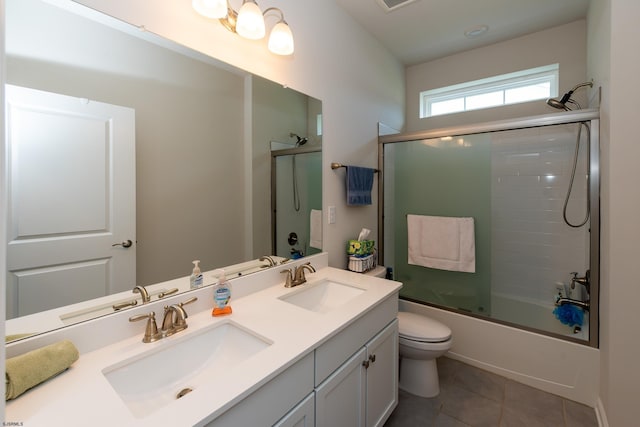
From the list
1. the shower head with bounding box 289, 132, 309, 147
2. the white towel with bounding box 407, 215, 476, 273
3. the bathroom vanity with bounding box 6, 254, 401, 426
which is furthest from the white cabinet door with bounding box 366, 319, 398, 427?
the shower head with bounding box 289, 132, 309, 147

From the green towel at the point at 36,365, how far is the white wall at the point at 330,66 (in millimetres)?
1040

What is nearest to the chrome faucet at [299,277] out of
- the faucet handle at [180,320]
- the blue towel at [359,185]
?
the faucet handle at [180,320]

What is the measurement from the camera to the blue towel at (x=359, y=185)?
199 cm

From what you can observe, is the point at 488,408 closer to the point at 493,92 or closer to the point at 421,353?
the point at 421,353

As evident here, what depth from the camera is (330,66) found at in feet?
6.09

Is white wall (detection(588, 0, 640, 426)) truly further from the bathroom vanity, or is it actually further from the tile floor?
the bathroom vanity

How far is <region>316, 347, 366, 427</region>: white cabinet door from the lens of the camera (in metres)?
0.97

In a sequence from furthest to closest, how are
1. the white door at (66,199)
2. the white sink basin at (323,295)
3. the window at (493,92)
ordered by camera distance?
the window at (493,92) < the white sink basin at (323,295) < the white door at (66,199)

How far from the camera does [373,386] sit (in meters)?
1.30

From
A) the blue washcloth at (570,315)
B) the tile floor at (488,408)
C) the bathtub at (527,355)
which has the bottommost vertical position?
the tile floor at (488,408)

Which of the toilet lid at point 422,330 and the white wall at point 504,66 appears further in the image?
the white wall at point 504,66

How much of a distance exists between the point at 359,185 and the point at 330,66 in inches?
33.2

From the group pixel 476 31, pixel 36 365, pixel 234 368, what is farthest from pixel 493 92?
pixel 36 365

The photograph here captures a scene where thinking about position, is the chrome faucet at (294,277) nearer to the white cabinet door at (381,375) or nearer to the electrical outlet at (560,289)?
the white cabinet door at (381,375)
